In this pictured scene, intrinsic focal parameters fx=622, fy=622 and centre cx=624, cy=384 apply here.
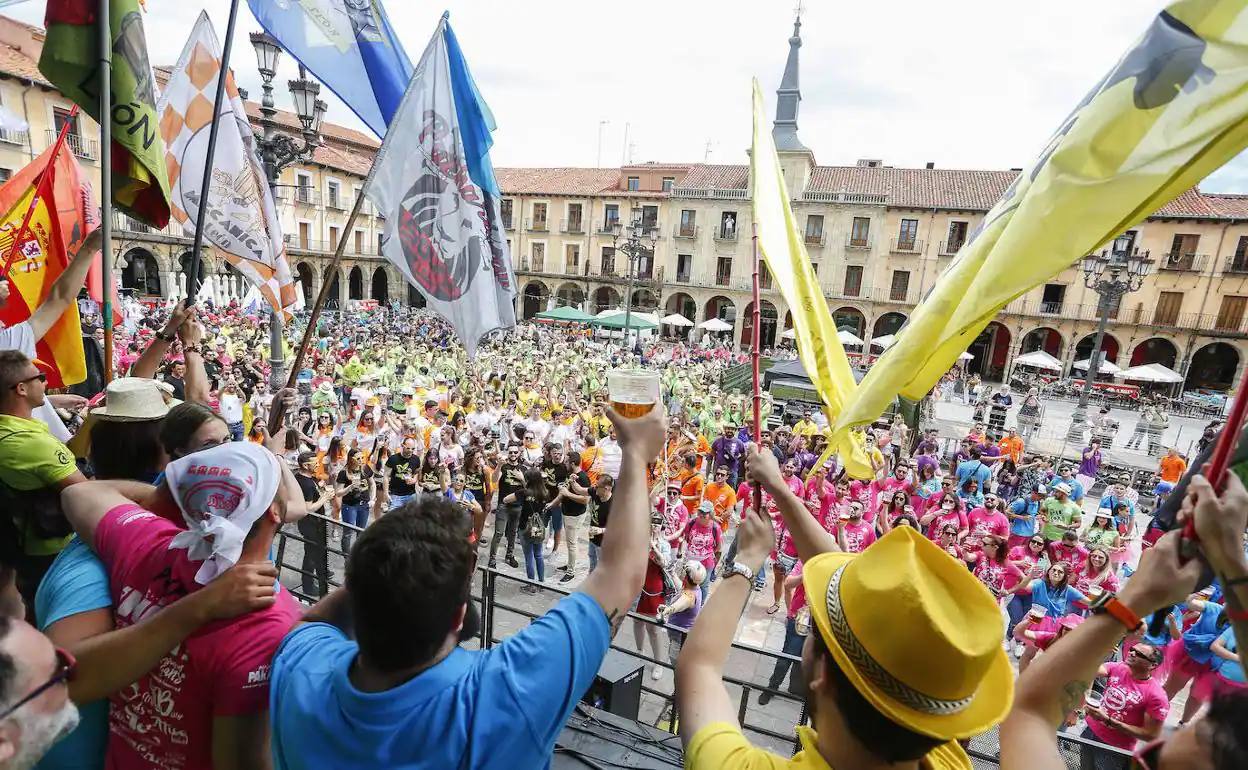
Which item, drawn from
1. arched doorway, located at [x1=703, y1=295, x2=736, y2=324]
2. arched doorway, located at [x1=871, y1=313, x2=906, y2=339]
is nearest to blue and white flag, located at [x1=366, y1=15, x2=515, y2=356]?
arched doorway, located at [x1=871, y1=313, x2=906, y2=339]

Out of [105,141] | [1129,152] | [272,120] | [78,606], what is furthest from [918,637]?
[272,120]

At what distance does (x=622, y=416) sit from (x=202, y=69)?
517 centimetres

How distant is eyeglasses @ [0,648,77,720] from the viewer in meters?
1.11

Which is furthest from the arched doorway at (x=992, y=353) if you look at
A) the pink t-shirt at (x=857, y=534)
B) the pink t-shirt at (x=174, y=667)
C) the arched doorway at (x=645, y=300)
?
the pink t-shirt at (x=174, y=667)

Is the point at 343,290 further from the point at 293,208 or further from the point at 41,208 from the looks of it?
the point at 41,208

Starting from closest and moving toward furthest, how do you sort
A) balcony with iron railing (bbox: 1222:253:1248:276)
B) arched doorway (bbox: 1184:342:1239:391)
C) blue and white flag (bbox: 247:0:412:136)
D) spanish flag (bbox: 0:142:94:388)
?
blue and white flag (bbox: 247:0:412:136) → spanish flag (bbox: 0:142:94:388) → balcony with iron railing (bbox: 1222:253:1248:276) → arched doorway (bbox: 1184:342:1239:391)

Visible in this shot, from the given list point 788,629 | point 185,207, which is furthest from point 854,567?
point 185,207

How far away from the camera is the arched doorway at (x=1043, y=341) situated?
35.8m

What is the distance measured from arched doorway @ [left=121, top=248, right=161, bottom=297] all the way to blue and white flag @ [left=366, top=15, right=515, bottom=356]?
39.2m

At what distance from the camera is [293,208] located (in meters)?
39.5

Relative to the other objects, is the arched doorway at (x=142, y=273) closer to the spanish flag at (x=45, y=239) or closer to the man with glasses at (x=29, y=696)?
the spanish flag at (x=45, y=239)

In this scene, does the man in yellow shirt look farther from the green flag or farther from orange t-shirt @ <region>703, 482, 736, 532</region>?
orange t-shirt @ <region>703, 482, 736, 532</region>

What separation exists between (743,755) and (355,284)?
52.6 meters

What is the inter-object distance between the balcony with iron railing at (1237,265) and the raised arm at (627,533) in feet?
138
